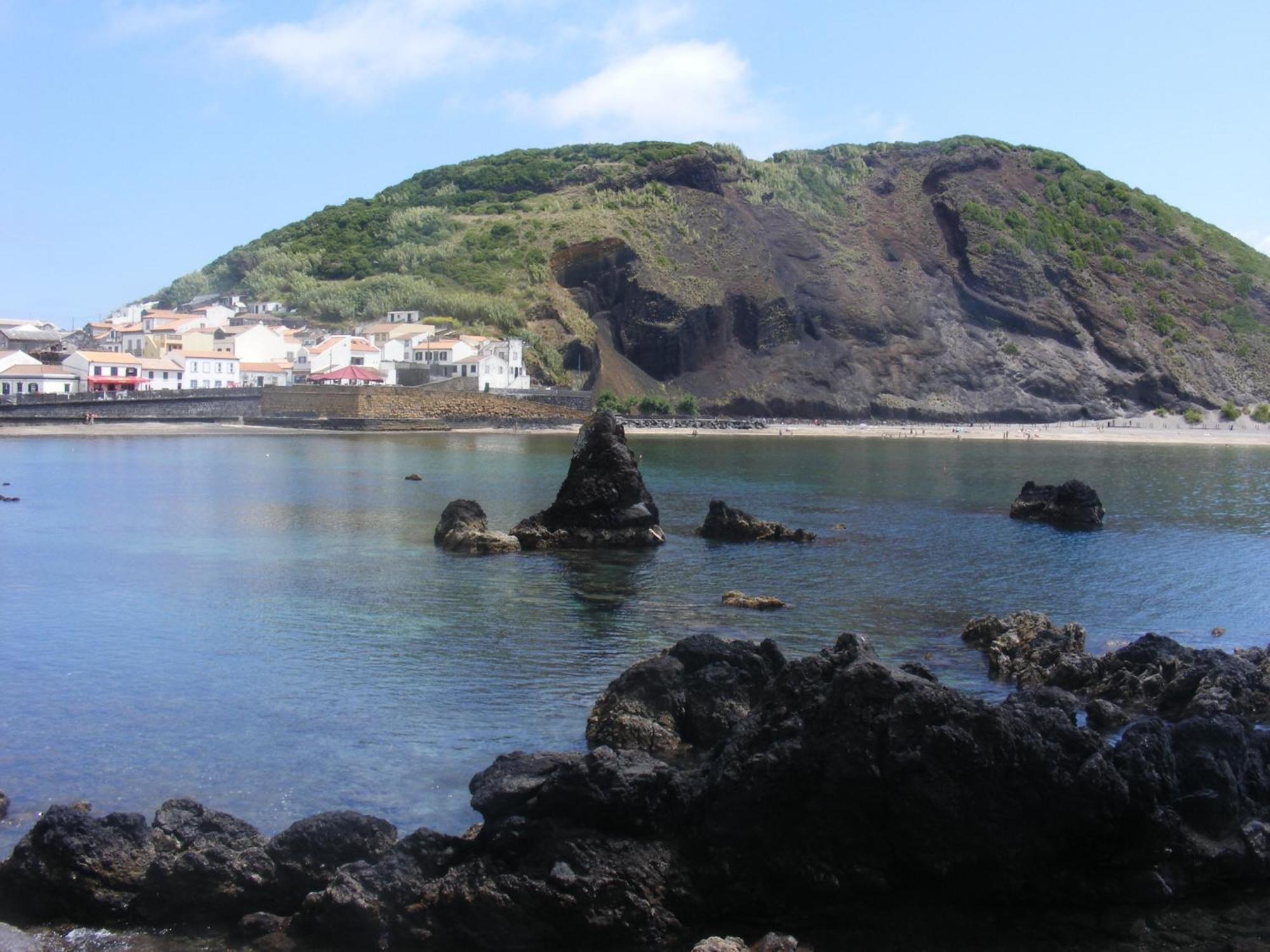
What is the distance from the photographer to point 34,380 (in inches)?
3649

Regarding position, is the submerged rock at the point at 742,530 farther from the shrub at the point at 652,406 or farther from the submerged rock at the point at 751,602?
the shrub at the point at 652,406

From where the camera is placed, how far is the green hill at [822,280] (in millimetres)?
122812

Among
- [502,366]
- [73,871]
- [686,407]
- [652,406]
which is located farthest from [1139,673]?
[686,407]

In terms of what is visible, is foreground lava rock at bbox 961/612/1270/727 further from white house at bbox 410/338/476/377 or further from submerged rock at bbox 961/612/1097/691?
white house at bbox 410/338/476/377

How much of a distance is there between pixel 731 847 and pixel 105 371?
10043 cm

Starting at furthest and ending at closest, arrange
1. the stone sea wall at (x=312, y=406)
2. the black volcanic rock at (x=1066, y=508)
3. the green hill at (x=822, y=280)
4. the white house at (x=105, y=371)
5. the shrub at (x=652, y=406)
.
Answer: the green hill at (x=822, y=280), the shrub at (x=652, y=406), the white house at (x=105, y=371), the stone sea wall at (x=312, y=406), the black volcanic rock at (x=1066, y=508)

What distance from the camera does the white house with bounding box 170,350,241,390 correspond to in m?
103

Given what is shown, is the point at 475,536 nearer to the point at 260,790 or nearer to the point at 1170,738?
the point at 260,790

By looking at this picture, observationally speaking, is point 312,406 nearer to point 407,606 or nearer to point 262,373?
point 262,373

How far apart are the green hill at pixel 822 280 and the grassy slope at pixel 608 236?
0.39m

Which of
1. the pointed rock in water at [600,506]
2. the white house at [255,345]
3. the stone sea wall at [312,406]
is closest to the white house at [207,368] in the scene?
the white house at [255,345]

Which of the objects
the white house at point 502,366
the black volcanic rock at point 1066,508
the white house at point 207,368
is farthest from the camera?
the white house at point 502,366

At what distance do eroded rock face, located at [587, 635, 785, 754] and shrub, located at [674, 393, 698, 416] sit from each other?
100392 millimetres

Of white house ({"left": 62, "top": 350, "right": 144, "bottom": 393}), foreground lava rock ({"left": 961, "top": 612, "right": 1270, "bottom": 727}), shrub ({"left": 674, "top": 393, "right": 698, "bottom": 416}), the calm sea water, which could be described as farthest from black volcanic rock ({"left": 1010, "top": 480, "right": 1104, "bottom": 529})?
white house ({"left": 62, "top": 350, "right": 144, "bottom": 393})
